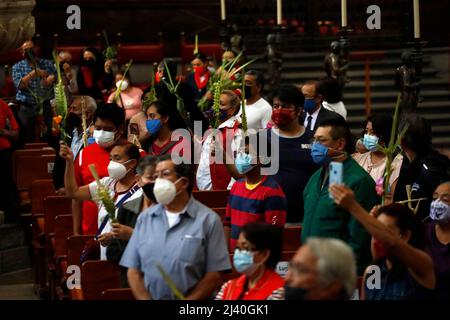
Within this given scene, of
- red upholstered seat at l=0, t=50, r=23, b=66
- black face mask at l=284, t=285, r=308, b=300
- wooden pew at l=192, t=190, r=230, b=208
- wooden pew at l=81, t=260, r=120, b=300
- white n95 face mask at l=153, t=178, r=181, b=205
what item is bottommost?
wooden pew at l=81, t=260, r=120, b=300

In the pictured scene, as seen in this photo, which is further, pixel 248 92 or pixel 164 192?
pixel 248 92

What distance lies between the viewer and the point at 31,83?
598 inches

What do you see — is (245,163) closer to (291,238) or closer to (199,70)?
(291,238)

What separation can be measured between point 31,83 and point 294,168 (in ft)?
21.5

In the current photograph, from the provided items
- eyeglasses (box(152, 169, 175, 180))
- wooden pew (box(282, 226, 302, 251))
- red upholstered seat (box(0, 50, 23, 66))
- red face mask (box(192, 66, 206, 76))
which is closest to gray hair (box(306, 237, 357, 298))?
eyeglasses (box(152, 169, 175, 180))

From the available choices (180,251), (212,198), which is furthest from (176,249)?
(212,198)

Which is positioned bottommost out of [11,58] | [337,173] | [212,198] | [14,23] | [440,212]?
[212,198]

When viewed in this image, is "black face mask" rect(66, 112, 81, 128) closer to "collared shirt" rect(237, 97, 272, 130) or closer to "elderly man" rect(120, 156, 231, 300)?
"collared shirt" rect(237, 97, 272, 130)

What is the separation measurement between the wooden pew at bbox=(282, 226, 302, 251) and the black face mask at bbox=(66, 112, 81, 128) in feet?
9.25

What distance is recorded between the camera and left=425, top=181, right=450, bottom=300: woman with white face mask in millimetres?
7355

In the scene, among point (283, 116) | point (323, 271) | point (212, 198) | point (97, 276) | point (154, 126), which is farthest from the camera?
point (154, 126)

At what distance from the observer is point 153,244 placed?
726 centimetres
